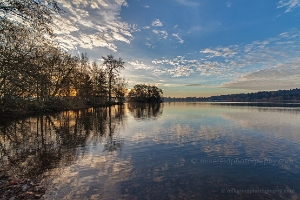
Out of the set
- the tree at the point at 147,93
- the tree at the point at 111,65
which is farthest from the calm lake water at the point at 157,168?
the tree at the point at 147,93

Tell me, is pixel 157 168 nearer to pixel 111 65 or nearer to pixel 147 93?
pixel 111 65

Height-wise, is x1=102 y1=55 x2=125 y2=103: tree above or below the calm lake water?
above

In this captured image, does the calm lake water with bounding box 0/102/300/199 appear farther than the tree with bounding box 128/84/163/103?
No

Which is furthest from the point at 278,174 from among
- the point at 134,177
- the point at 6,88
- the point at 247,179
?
the point at 6,88

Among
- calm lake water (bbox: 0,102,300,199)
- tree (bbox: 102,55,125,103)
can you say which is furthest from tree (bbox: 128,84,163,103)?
calm lake water (bbox: 0,102,300,199)

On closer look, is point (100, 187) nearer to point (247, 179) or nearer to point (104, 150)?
point (104, 150)

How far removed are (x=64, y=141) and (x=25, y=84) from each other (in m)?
6.42

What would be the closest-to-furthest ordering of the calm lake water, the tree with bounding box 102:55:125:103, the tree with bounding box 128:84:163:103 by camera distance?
the calm lake water
the tree with bounding box 102:55:125:103
the tree with bounding box 128:84:163:103

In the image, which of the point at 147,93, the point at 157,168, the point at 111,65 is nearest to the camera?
the point at 157,168

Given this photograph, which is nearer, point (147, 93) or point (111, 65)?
point (111, 65)

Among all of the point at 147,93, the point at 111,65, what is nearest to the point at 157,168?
the point at 111,65

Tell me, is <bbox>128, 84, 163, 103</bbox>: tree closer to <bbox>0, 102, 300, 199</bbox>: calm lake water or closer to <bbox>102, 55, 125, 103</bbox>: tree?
<bbox>102, 55, 125, 103</bbox>: tree

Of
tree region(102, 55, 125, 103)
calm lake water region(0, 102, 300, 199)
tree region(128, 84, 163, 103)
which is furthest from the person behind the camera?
tree region(128, 84, 163, 103)

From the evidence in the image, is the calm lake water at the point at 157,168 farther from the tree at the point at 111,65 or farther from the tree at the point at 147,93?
the tree at the point at 147,93
